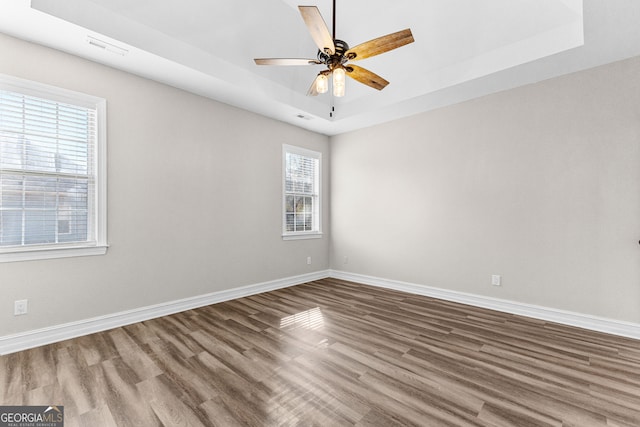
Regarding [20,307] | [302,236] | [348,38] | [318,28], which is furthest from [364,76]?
[20,307]

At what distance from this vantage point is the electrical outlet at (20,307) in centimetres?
257

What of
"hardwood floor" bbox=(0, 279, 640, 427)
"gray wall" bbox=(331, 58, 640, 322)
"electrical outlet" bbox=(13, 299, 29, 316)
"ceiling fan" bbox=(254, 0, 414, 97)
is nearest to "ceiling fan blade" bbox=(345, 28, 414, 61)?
"ceiling fan" bbox=(254, 0, 414, 97)

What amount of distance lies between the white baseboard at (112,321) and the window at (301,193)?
1126 mm

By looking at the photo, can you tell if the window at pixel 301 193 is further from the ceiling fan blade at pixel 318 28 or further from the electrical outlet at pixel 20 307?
the electrical outlet at pixel 20 307

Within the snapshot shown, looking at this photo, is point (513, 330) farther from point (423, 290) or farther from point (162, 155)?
point (162, 155)

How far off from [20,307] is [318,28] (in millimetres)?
3524

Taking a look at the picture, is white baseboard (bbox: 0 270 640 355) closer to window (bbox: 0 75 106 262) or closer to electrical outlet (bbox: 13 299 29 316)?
electrical outlet (bbox: 13 299 29 316)

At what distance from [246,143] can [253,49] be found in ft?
4.31

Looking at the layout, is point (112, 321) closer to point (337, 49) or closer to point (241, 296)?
point (241, 296)

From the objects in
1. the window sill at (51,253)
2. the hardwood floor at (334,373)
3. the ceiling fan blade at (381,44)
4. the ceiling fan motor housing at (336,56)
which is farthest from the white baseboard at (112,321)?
the ceiling fan blade at (381,44)

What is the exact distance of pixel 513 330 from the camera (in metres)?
3.05

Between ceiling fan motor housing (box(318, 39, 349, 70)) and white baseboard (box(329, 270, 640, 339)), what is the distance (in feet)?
11.3

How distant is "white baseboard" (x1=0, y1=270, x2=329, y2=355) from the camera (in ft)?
8.40

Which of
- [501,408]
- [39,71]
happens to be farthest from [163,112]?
[501,408]
